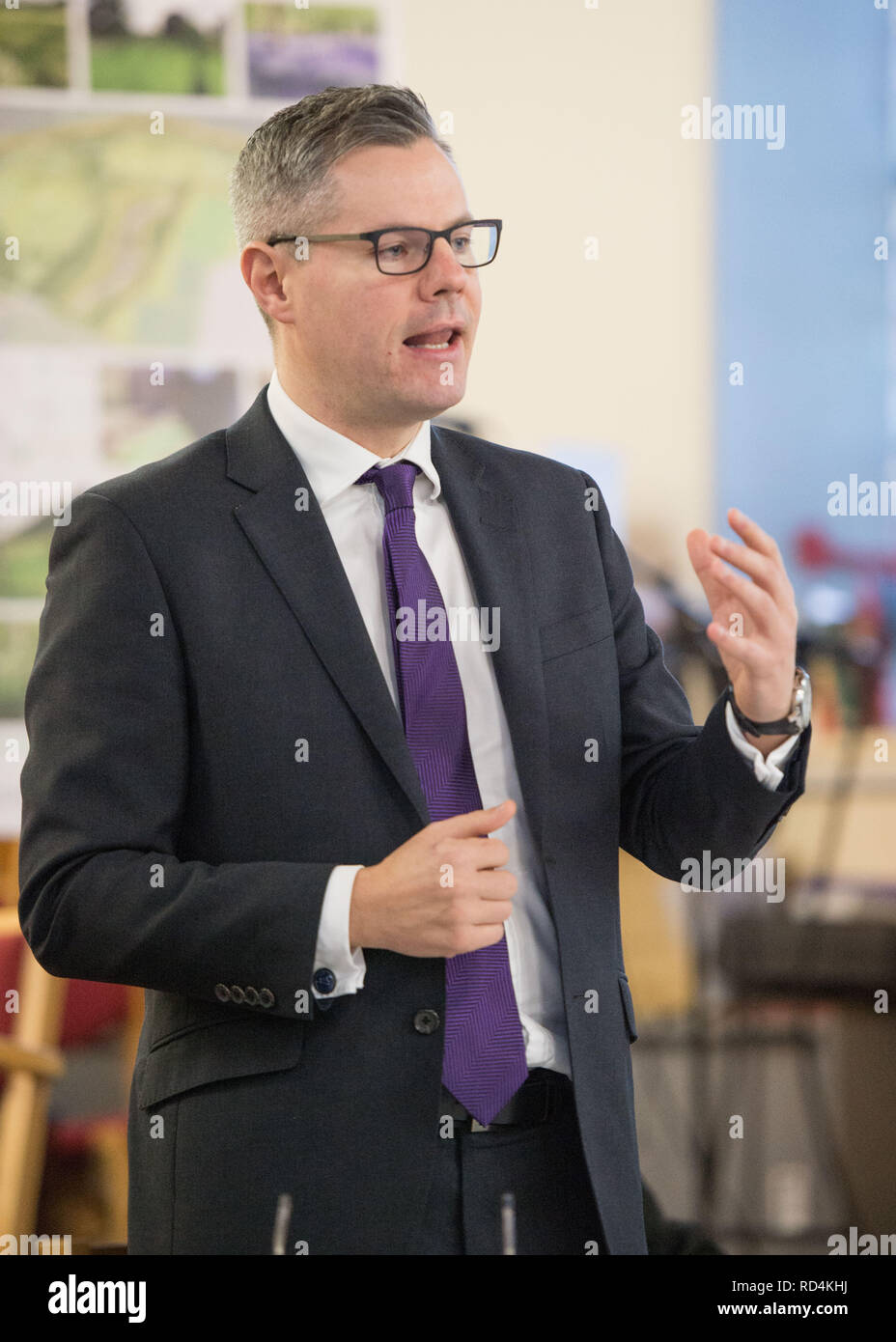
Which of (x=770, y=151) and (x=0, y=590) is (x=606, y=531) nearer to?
(x=0, y=590)

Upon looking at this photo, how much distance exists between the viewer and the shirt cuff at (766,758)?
4.16ft

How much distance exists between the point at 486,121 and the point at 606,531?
2735mm

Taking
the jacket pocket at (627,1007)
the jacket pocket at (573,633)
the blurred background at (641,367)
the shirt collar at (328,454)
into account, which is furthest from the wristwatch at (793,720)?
the blurred background at (641,367)

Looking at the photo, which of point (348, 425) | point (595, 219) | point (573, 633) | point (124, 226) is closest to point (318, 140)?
point (348, 425)

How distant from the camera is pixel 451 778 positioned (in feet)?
4.29

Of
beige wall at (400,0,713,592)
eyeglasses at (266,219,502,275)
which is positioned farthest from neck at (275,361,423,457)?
beige wall at (400,0,713,592)

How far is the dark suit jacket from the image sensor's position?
1.20 metres

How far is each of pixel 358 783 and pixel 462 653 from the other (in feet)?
0.58

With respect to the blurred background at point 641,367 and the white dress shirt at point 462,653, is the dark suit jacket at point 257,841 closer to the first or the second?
the white dress shirt at point 462,653

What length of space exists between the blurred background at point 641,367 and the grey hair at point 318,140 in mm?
1428

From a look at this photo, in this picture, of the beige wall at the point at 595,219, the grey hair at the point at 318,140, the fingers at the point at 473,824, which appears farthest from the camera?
the beige wall at the point at 595,219

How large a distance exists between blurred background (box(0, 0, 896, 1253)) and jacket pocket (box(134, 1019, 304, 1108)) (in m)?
1.11

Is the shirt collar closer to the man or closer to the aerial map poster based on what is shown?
the man
